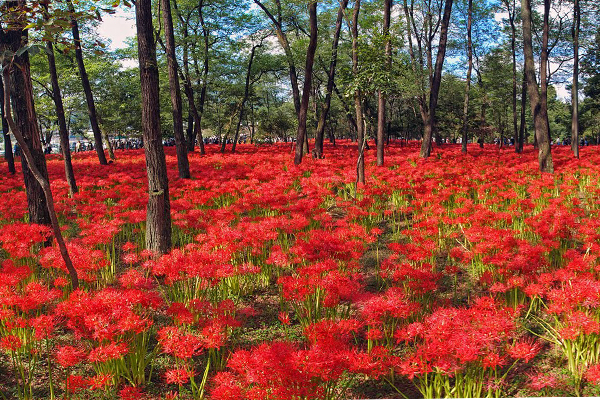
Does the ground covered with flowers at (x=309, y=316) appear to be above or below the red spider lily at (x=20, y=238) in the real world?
below

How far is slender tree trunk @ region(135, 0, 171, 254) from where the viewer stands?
5.14m

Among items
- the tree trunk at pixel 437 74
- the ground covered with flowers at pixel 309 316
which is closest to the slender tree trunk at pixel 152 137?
the ground covered with flowers at pixel 309 316

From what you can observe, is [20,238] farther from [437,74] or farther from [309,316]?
[437,74]

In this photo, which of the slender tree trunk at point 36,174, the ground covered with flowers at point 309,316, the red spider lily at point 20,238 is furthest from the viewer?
the red spider lily at point 20,238

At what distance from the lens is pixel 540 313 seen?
153 inches

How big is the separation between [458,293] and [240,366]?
334 cm

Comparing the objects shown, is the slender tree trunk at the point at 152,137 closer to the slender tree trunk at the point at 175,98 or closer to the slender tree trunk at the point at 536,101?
the slender tree trunk at the point at 175,98

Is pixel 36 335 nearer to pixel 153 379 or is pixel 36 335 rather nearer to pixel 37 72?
pixel 153 379

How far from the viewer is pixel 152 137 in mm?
5375

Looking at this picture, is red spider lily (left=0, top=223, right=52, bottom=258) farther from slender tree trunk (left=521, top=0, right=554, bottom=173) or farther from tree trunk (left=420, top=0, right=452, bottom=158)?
tree trunk (left=420, top=0, right=452, bottom=158)

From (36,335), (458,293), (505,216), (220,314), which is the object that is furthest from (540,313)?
(36,335)

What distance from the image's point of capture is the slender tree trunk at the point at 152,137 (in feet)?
16.9

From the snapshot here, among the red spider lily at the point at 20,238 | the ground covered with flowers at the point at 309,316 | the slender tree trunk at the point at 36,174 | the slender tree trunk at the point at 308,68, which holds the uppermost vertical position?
the slender tree trunk at the point at 308,68

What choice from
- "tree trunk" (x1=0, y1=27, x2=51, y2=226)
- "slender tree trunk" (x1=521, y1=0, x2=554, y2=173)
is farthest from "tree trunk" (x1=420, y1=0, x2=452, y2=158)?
"tree trunk" (x1=0, y1=27, x2=51, y2=226)
